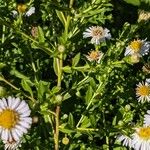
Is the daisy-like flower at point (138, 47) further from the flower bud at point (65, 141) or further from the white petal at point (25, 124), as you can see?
the white petal at point (25, 124)

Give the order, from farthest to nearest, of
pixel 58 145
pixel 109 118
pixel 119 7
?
1. pixel 119 7
2. pixel 109 118
3. pixel 58 145

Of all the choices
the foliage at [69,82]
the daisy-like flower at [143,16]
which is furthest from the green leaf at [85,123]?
the daisy-like flower at [143,16]

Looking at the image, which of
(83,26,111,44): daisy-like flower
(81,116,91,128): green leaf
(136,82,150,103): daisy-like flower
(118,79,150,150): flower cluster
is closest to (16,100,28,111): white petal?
(81,116,91,128): green leaf

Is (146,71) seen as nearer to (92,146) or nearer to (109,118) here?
(109,118)

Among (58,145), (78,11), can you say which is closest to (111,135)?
(58,145)

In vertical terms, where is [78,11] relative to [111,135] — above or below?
above

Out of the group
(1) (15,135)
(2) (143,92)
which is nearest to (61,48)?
(1) (15,135)

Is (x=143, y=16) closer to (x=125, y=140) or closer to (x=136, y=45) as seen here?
(x=136, y=45)
